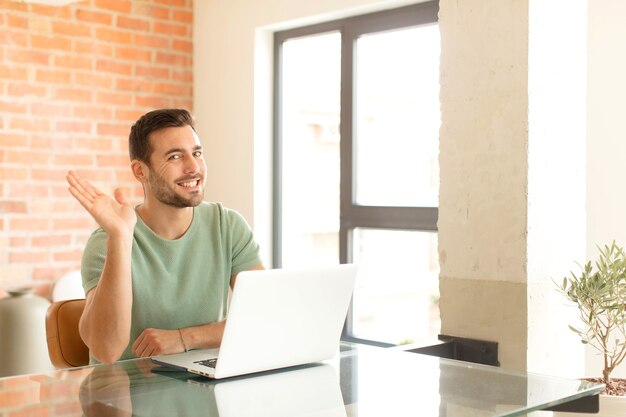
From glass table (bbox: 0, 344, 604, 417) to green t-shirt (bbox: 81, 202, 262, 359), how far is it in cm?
58

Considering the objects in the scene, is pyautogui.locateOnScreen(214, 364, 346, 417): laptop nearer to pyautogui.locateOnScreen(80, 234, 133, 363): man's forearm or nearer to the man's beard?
pyautogui.locateOnScreen(80, 234, 133, 363): man's forearm

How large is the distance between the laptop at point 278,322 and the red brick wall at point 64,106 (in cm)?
249

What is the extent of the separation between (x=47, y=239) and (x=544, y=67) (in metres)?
2.69

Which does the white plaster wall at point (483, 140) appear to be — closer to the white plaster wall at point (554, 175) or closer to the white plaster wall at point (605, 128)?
the white plaster wall at point (554, 175)

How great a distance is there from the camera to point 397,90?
424 centimetres

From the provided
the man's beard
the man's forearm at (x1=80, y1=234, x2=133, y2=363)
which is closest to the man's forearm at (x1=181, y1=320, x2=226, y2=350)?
the man's forearm at (x1=80, y1=234, x2=133, y2=363)

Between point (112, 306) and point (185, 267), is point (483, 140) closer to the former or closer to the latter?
point (185, 267)

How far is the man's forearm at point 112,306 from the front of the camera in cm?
220

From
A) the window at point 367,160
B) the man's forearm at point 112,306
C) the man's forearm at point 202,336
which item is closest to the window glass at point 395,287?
the window at point 367,160

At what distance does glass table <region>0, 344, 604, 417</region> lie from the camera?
147 centimetres

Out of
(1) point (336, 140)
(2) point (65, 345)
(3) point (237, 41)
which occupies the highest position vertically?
(3) point (237, 41)

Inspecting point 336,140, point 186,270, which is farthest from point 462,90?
point 336,140

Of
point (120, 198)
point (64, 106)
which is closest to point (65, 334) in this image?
point (120, 198)

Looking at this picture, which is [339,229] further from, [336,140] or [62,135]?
[62,135]
